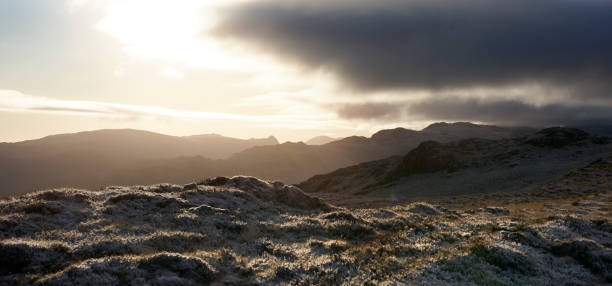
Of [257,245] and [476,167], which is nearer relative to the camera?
[257,245]

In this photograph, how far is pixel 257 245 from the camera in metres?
23.4

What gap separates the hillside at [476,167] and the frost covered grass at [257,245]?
185 feet

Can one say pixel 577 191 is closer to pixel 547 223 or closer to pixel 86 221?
pixel 547 223

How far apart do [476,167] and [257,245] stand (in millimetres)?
105171

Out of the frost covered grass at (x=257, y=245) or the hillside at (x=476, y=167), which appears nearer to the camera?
the frost covered grass at (x=257, y=245)

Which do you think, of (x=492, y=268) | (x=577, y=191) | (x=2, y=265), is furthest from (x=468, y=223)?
(x=577, y=191)

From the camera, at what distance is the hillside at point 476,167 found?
84.8m

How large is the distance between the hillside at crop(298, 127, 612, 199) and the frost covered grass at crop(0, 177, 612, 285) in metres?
56.3

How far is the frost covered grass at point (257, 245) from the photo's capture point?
1734 cm

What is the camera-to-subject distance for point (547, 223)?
28.4 meters

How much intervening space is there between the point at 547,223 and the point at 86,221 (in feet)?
107

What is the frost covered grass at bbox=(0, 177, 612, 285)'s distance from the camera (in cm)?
1734

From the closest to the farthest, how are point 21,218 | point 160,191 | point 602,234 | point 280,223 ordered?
point 21,218
point 602,234
point 280,223
point 160,191

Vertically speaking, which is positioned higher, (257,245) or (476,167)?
(476,167)
